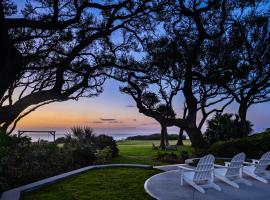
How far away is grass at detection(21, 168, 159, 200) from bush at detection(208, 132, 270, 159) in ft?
17.9

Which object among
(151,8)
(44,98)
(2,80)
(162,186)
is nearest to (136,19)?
(151,8)

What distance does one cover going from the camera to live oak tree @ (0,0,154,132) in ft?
43.5

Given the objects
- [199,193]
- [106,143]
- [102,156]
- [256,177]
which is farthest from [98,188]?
[106,143]

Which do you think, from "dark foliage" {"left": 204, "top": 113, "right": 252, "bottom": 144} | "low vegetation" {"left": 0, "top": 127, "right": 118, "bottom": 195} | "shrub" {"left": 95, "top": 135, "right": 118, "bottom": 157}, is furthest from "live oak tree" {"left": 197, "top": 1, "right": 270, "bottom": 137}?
"low vegetation" {"left": 0, "top": 127, "right": 118, "bottom": 195}

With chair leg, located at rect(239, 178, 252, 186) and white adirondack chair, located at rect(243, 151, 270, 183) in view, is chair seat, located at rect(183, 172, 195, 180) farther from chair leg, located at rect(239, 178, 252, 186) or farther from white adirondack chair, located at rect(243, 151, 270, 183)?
white adirondack chair, located at rect(243, 151, 270, 183)

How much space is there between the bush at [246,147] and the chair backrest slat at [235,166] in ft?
22.3

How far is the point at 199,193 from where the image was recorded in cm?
965

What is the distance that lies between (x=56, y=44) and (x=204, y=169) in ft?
41.7

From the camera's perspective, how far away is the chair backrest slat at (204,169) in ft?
33.0

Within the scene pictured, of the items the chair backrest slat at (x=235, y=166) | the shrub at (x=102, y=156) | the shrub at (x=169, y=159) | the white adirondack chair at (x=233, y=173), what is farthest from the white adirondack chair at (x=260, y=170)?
the shrub at (x=102, y=156)

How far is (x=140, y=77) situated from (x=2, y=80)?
32.2ft

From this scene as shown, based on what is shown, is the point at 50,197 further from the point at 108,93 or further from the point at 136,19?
the point at 108,93

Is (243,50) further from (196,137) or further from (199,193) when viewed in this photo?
(199,193)

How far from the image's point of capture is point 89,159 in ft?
59.6
